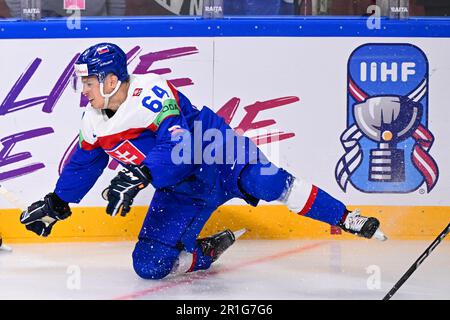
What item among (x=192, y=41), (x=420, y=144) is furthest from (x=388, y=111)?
(x=192, y=41)

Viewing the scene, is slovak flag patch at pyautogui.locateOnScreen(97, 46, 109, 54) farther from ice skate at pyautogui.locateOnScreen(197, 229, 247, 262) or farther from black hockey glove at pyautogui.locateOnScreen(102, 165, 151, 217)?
ice skate at pyautogui.locateOnScreen(197, 229, 247, 262)

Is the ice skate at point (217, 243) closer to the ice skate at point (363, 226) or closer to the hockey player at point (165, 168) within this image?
the hockey player at point (165, 168)

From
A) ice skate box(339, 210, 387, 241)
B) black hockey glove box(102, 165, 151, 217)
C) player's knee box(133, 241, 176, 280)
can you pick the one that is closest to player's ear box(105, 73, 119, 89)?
black hockey glove box(102, 165, 151, 217)

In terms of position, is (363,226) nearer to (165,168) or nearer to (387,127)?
(165,168)

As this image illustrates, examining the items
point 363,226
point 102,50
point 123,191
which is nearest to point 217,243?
point 363,226

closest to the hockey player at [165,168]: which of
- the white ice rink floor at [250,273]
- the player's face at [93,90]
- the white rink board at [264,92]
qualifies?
the player's face at [93,90]

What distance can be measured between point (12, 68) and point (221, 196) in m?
1.34

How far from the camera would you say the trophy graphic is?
6.45 metres

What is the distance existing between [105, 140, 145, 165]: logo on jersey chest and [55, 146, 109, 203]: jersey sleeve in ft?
0.29

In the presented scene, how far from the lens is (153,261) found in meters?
5.61

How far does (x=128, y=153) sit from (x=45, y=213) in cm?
45

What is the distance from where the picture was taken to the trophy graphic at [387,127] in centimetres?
645

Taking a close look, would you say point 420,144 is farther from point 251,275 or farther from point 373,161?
point 251,275

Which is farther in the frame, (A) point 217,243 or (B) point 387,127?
(B) point 387,127
